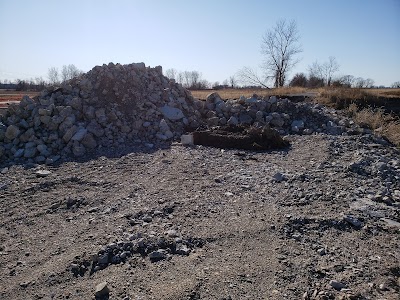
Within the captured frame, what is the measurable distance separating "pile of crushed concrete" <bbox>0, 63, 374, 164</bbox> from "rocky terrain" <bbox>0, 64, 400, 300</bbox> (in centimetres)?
4

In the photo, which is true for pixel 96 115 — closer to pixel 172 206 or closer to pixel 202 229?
pixel 172 206

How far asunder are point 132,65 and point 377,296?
790cm

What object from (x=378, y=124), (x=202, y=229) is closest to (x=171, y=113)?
(x=202, y=229)

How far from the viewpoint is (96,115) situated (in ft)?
24.9

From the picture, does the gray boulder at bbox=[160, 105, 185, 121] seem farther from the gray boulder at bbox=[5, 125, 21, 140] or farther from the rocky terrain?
the gray boulder at bbox=[5, 125, 21, 140]

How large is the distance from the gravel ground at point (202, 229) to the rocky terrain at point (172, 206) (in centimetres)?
2

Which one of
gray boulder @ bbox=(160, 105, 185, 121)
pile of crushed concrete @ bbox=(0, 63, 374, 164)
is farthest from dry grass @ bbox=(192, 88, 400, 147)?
gray boulder @ bbox=(160, 105, 185, 121)

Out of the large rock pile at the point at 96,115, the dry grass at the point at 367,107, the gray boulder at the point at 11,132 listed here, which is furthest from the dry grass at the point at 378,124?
the gray boulder at the point at 11,132

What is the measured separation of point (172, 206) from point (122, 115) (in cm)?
417

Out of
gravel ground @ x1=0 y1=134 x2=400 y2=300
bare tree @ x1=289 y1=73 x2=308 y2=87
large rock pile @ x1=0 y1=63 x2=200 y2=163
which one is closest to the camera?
gravel ground @ x1=0 y1=134 x2=400 y2=300

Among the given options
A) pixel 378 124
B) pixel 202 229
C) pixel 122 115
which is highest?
pixel 122 115

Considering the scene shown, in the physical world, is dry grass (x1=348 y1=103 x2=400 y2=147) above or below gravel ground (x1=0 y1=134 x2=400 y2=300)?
above

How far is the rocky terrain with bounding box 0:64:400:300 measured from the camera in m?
2.89

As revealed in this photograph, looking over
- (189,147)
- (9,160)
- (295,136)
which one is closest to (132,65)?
(189,147)
